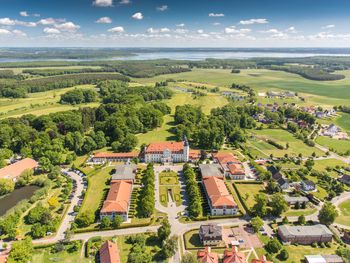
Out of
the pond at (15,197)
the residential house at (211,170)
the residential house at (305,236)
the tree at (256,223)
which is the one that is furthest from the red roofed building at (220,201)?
the pond at (15,197)

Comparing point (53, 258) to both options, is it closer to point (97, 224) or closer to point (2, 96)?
point (97, 224)

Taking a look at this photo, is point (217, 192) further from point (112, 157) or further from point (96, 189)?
point (112, 157)

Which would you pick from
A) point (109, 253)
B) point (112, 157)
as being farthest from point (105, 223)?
point (112, 157)

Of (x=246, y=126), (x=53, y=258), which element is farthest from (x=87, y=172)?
(x=246, y=126)

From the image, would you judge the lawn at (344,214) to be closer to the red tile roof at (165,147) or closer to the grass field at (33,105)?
the red tile roof at (165,147)

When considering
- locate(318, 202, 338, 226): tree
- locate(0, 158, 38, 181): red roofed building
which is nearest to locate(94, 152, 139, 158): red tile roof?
locate(0, 158, 38, 181): red roofed building

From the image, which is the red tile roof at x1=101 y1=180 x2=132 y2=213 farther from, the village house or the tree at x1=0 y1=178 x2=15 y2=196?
the tree at x1=0 y1=178 x2=15 y2=196
